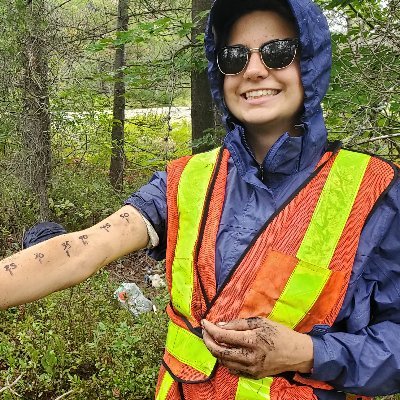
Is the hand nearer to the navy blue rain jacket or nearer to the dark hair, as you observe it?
the navy blue rain jacket

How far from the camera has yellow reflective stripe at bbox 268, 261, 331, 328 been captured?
4.61 ft

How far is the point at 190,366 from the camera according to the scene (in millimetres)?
1540

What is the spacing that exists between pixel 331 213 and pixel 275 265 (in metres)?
0.24

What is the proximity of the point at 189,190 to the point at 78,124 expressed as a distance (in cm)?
730

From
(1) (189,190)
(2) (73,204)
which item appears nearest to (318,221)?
(1) (189,190)

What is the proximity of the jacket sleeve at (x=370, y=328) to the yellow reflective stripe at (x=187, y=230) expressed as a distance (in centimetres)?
44

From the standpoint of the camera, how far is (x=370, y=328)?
1484mm

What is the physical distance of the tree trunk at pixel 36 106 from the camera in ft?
24.8

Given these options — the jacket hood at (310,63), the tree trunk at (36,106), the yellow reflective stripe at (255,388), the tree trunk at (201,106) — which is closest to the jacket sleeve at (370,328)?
the yellow reflective stripe at (255,388)

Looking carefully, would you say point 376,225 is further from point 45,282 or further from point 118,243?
point 45,282

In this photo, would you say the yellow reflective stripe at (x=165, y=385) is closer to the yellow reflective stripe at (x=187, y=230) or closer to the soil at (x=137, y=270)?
the yellow reflective stripe at (x=187, y=230)

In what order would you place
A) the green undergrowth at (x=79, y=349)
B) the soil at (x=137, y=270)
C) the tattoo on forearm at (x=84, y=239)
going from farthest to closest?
1. the soil at (x=137, y=270)
2. the green undergrowth at (x=79, y=349)
3. the tattoo on forearm at (x=84, y=239)

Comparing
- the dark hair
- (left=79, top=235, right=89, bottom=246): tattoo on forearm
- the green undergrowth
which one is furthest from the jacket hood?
the green undergrowth

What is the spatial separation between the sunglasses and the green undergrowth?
266 cm
